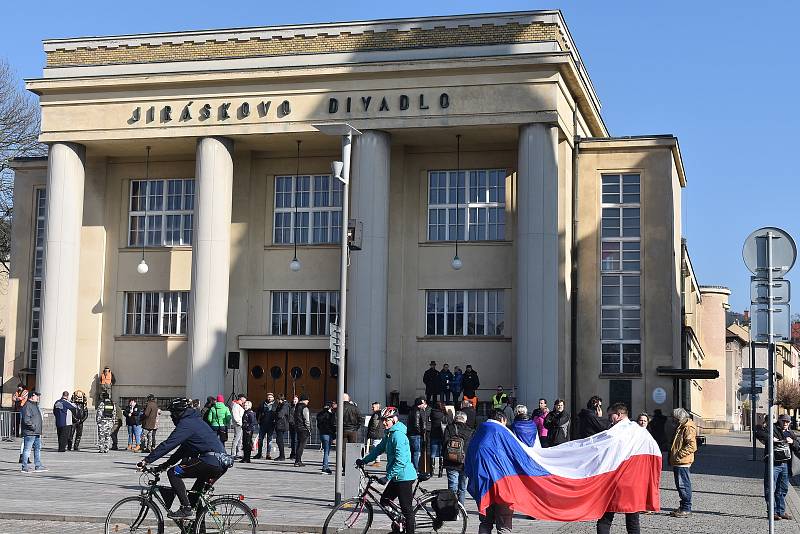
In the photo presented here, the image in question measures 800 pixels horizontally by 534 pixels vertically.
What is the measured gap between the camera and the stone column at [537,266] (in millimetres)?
36656

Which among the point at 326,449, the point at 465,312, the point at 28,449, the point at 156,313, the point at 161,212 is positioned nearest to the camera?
the point at 28,449

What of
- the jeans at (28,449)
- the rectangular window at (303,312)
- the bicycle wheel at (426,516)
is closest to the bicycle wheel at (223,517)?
the bicycle wheel at (426,516)

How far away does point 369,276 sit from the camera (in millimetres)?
38281

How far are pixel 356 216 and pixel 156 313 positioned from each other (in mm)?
9339

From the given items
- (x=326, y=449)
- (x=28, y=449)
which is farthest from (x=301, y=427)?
(x=28, y=449)

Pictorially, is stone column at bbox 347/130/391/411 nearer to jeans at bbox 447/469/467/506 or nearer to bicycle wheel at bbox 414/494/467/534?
jeans at bbox 447/469/467/506

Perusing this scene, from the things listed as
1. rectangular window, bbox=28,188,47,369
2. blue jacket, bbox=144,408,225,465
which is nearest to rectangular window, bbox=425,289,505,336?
rectangular window, bbox=28,188,47,369

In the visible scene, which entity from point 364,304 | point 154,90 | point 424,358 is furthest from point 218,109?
point 424,358

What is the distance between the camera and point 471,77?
38.1m

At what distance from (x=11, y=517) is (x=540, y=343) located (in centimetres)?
2213

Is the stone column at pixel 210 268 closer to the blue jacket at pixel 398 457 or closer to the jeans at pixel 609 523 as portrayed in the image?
the blue jacket at pixel 398 457

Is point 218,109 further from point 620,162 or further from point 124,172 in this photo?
point 620,162

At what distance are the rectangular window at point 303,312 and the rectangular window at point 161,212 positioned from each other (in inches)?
168

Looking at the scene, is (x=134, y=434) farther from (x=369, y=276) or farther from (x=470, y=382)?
(x=470, y=382)
